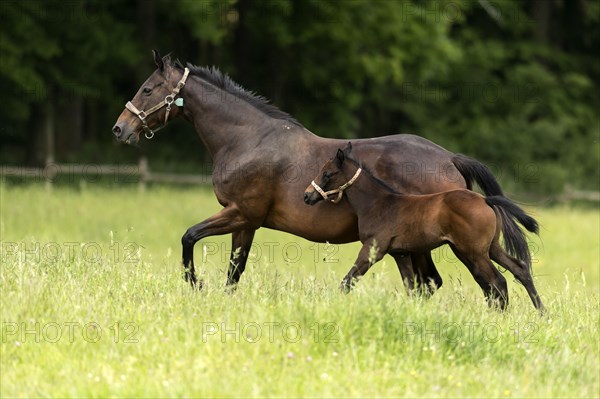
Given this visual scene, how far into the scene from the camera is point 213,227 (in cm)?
914

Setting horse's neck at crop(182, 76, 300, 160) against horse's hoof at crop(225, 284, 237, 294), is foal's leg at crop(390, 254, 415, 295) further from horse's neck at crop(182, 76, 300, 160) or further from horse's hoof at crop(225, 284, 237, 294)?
horse's neck at crop(182, 76, 300, 160)

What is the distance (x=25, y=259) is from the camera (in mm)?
8719

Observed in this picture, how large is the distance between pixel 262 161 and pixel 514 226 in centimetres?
244

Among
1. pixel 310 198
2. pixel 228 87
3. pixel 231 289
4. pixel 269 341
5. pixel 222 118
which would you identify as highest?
pixel 228 87

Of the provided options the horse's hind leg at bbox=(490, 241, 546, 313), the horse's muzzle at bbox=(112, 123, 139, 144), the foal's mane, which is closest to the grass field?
the horse's hind leg at bbox=(490, 241, 546, 313)

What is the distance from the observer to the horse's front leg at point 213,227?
9.11m

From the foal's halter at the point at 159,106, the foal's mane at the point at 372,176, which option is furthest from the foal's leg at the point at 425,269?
the foal's halter at the point at 159,106

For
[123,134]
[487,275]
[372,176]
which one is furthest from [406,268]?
[123,134]

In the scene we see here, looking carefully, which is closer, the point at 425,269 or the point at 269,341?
the point at 269,341

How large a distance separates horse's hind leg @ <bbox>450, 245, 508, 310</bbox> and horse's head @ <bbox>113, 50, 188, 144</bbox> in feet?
10.4

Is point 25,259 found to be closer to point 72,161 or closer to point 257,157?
point 257,157

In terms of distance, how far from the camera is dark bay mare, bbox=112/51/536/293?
29.2 ft

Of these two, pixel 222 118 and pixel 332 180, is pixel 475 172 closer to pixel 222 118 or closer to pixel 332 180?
pixel 332 180

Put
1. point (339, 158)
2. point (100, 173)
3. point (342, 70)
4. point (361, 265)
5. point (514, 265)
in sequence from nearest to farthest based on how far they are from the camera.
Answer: point (361, 265) < point (514, 265) < point (339, 158) < point (100, 173) < point (342, 70)
